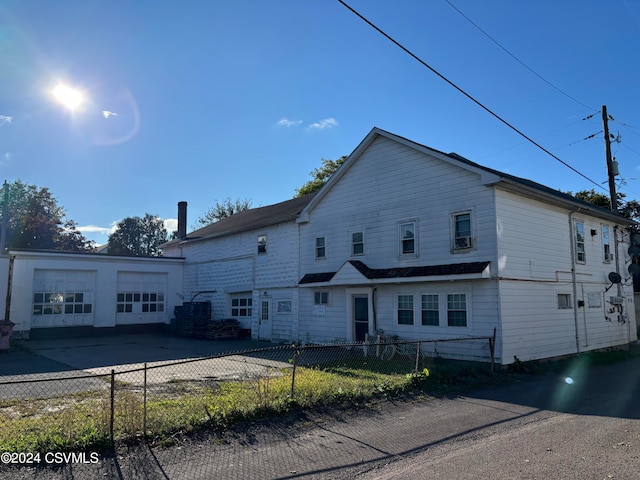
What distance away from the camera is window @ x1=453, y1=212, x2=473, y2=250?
14.9 meters

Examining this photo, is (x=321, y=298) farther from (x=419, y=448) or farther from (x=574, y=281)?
(x=419, y=448)

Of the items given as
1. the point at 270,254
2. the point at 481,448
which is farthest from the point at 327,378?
the point at 270,254

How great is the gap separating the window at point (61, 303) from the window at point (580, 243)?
23927 millimetres

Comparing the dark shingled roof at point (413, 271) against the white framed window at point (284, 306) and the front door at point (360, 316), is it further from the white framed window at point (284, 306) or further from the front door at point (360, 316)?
the white framed window at point (284, 306)

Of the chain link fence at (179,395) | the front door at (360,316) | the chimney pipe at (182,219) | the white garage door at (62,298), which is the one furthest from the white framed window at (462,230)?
the chimney pipe at (182,219)

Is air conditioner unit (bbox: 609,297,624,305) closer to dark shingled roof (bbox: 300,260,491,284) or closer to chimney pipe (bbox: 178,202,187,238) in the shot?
dark shingled roof (bbox: 300,260,491,284)

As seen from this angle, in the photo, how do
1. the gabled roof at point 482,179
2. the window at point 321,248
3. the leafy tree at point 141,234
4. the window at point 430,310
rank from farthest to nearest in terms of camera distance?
the leafy tree at point 141,234 → the window at point 321,248 → the window at point 430,310 → the gabled roof at point 482,179

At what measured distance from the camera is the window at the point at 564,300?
1648 cm

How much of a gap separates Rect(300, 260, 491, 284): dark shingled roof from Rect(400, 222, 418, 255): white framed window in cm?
71

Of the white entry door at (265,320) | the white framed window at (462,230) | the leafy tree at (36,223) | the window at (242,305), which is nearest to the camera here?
the white framed window at (462,230)

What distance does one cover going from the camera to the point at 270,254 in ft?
75.1

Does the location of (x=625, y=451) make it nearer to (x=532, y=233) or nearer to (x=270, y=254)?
(x=532, y=233)

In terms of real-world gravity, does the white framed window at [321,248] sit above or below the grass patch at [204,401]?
above

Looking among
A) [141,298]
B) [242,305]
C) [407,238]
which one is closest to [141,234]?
[141,298]
